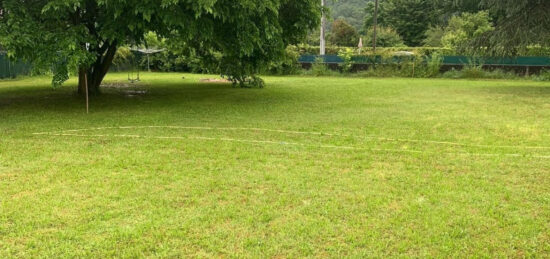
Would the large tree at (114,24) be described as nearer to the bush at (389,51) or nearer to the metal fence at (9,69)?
the metal fence at (9,69)

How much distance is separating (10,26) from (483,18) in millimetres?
35517

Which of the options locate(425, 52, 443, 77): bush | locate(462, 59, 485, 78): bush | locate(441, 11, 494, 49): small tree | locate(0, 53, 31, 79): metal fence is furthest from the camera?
locate(441, 11, 494, 49): small tree

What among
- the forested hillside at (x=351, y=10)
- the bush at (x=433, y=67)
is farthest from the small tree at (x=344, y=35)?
the bush at (x=433, y=67)

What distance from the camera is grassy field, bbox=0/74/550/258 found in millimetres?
3670

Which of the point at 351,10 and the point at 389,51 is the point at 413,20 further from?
the point at 389,51

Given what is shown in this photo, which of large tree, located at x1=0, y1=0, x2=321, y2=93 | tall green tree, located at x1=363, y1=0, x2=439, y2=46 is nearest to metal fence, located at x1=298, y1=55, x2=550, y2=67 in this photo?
large tree, located at x1=0, y1=0, x2=321, y2=93

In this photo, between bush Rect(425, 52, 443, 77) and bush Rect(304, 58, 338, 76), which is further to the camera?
bush Rect(304, 58, 338, 76)

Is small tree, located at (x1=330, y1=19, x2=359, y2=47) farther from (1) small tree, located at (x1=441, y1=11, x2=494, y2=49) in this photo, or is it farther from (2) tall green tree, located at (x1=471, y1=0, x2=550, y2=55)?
(2) tall green tree, located at (x1=471, y1=0, x2=550, y2=55)

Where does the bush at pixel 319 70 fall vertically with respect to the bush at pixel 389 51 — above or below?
below

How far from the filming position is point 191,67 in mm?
29562

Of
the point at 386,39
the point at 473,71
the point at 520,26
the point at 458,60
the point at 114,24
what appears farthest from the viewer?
the point at 386,39

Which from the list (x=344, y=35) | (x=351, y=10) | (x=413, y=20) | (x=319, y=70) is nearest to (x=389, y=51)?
(x=319, y=70)

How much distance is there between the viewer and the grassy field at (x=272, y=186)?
3.67 meters

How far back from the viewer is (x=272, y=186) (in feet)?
16.6
